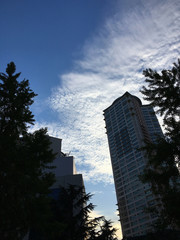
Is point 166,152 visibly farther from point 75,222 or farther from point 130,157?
point 130,157

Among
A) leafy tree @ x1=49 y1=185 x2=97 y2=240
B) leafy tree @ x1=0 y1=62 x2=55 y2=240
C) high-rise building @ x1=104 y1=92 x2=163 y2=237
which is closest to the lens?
leafy tree @ x1=0 y1=62 x2=55 y2=240

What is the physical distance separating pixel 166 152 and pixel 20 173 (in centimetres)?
783

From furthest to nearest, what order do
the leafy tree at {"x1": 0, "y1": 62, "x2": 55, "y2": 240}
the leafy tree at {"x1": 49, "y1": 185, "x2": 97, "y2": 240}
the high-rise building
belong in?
the high-rise building, the leafy tree at {"x1": 49, "y1": 185, "x2": 97, "y2": 240}, the leafy tree at {"x1": 0, "y1": 62, "x2": 55, "y2": 240}

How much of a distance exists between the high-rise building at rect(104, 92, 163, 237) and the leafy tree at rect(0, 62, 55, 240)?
2179 inches

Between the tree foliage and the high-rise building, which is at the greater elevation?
the high-rise building

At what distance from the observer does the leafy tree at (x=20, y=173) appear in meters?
6.86

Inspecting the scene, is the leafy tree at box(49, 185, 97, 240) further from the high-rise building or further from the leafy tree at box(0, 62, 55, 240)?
the high-rise building

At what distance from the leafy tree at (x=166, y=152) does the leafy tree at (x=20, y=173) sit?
19.7ft

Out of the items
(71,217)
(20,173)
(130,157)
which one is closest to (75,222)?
(71,217)

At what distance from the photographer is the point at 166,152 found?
945 centimetres

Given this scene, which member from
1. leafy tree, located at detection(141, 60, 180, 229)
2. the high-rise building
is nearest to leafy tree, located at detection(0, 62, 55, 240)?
leafy tree, located at detection(141, 60, 180, 229)

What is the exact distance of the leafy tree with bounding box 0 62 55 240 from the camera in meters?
6.86

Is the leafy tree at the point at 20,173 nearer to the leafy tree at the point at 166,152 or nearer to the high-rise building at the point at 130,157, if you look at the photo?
the leafy tree at the point at 166,152

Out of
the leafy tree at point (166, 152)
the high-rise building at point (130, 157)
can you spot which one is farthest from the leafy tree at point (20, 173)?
the high-rise building at point (130, 157)
